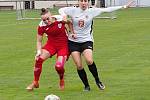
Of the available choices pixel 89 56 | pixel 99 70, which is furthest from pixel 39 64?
pixel 99 70

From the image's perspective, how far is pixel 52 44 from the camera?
12336mm

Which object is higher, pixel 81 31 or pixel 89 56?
pixel 81 31

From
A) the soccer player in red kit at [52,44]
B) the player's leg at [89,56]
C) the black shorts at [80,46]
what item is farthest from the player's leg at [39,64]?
the player's leg at [89,56]

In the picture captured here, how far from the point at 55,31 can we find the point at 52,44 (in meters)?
0.34

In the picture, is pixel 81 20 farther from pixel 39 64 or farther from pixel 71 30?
pixel 39 64

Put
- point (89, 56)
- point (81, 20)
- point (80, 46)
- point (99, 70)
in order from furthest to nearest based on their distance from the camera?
point (99, 70), point (80, 46), point (81, 20), point (89, 56)

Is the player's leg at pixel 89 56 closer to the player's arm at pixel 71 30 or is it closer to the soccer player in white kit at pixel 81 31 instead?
the soccer player in white kit at pixel 81 31

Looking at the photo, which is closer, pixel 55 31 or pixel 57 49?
pixel 55 31

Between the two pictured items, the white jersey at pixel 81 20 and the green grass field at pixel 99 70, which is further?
the white jersey at pixel 81 20

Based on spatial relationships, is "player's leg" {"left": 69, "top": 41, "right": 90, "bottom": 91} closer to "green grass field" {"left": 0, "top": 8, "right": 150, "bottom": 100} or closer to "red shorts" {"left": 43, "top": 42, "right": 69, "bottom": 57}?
"red shorts" {"left": 43, "top": 42, "right": 69, "bottom": 57}

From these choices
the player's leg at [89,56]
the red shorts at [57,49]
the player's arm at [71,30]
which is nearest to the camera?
the player's leg at [89,56]

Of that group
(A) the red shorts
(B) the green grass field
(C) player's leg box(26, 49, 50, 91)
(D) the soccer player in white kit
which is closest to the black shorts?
(D) the soccer player in white kit

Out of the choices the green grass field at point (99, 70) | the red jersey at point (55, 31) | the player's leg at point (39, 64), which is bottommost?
the green grass field at point (99, 70)

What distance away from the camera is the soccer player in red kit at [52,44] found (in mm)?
12039
